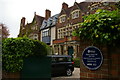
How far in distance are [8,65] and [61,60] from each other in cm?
451

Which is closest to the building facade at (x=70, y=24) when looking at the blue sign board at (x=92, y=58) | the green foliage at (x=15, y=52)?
the green foliage at (x=15, y=52)

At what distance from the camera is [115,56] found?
9.36 feet

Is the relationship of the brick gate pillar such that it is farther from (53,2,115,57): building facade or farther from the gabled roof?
the gabled roof

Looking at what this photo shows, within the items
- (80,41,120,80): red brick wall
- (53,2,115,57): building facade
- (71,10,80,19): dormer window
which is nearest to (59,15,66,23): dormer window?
(53,2,115,57): building facade

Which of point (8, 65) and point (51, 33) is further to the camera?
point (51, 33)

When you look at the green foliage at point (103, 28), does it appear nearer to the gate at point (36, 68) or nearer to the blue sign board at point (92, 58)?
the blue sign board at point (92, 58)

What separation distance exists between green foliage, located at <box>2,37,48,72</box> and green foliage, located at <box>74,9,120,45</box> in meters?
4.45

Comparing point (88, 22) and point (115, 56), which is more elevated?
point (88, 22)

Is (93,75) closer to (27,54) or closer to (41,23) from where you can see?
(27,54)

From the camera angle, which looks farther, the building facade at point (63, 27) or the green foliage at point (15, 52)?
the building facade at point (63, 27)

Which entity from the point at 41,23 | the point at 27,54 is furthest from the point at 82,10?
the point at 27,54

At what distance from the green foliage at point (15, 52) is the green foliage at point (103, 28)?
445 centimetres

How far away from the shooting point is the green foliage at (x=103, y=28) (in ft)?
9.16

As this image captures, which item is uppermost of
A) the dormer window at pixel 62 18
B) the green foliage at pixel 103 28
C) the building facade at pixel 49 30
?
the dormer window at pixel 62 18
